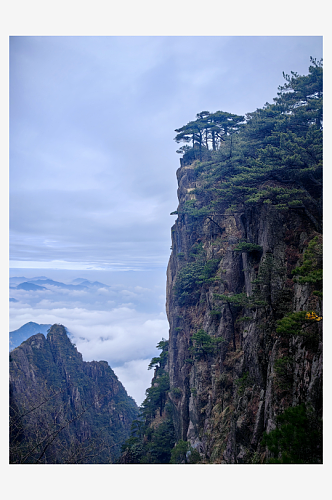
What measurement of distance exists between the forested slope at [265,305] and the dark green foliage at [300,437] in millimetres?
24

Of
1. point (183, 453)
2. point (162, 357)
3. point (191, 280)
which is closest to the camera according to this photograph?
point (183, 453)

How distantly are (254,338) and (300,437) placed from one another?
4123mm

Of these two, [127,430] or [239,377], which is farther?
[127,430]

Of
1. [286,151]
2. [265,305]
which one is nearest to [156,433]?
[265,305]

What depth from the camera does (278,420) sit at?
608 centimetres

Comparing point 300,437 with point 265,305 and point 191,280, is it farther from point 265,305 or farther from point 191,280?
point 191,280

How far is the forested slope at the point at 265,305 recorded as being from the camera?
6.50 metres

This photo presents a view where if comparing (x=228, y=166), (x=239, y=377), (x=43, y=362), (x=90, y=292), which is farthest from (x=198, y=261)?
(x=90, y=292)

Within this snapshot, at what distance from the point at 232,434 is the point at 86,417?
48019mm

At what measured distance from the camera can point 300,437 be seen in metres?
5.59

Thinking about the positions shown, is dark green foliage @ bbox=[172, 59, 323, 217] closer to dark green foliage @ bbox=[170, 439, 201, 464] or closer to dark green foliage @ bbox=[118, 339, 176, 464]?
dark green foliage @ bbox=[170, 439, 201, 464]

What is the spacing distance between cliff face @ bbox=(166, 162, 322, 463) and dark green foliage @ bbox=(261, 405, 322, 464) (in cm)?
21

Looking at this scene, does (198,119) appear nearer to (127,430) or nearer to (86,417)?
(86,417)

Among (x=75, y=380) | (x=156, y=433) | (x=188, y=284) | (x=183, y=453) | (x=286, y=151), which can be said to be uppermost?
(x=286, y=151)
